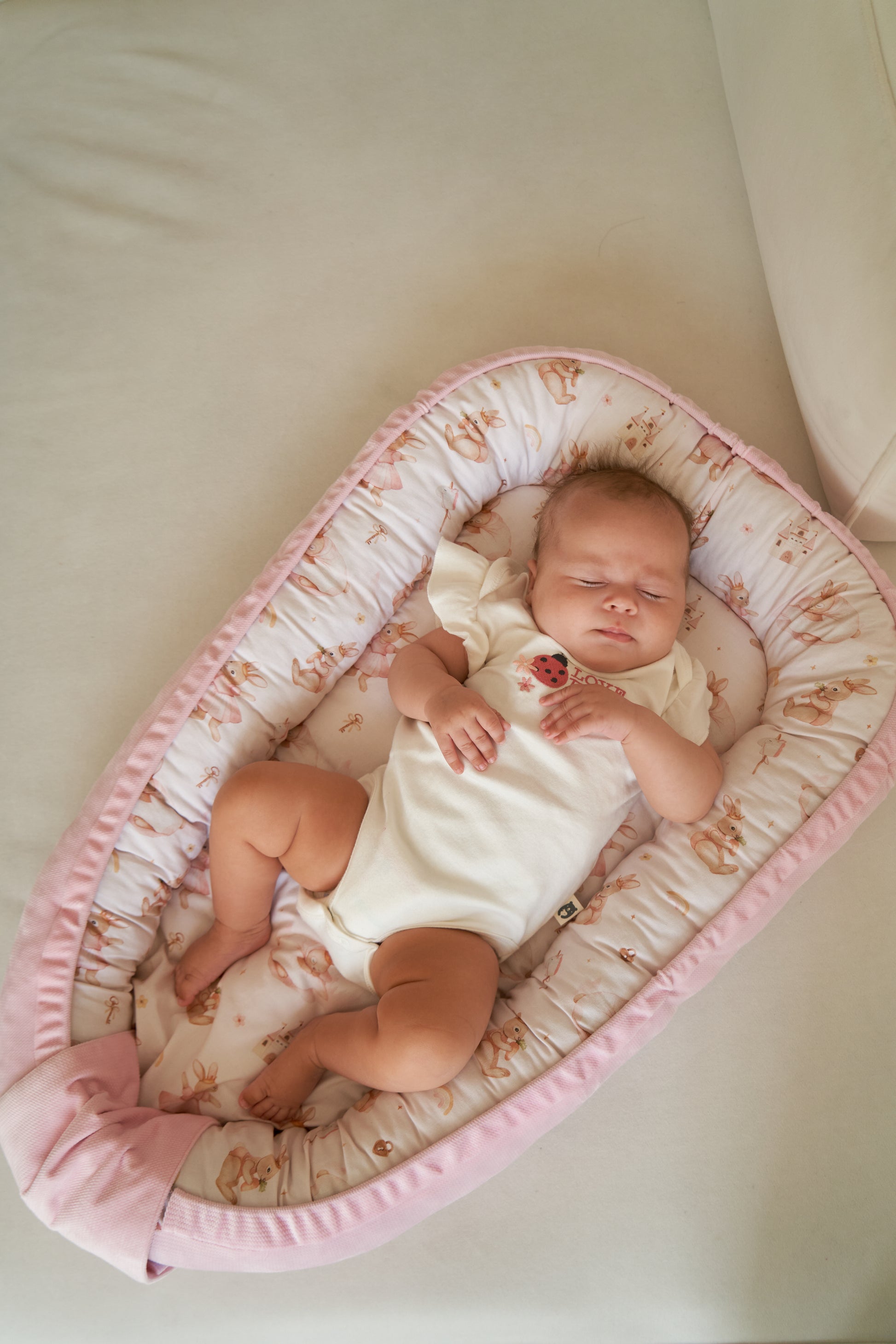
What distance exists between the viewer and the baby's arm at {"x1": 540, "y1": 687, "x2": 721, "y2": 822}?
1236 mm

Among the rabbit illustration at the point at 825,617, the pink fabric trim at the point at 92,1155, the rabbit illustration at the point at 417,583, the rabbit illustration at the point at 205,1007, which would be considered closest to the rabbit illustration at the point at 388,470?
the rabbit illustration at the point at 417,583

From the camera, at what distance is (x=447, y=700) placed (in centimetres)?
129

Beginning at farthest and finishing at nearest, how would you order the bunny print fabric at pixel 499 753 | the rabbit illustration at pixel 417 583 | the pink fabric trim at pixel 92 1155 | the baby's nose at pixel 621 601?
the rabbit illustration at pixel 417 583 → the baby's nose at pixel 621 601 → the bunny print fabric at pixel 499 753 → the pink fabric trim at pixel 92 1155

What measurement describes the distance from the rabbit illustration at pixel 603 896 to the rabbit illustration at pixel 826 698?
0.35 m

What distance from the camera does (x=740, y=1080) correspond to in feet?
4.24

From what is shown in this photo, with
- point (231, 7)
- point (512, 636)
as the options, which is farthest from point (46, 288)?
point (512, 636)

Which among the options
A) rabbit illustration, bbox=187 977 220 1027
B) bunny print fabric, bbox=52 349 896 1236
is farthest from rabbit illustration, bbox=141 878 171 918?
rabbit illustration, bbox=187 977 220 1027

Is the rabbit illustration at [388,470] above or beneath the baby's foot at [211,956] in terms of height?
above

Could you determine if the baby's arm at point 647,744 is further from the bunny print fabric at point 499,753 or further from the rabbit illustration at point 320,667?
the rabbit illustration at point 320,667

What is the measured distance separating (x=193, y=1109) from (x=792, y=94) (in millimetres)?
1876

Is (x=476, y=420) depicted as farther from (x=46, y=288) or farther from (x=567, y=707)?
(x=46, y=288)

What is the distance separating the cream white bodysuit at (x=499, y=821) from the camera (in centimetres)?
125

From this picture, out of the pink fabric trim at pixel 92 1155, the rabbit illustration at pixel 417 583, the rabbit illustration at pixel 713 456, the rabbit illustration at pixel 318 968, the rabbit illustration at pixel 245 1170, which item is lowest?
the pink fabric trim at pixel 92 1155

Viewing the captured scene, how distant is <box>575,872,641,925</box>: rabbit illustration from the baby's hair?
0.52 metres
